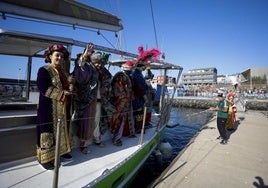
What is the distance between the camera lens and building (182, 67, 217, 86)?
4080 inches

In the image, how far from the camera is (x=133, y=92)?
5.02 m

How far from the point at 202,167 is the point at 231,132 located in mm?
5302

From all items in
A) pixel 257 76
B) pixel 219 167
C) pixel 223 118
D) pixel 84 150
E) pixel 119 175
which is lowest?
pixel 219 167

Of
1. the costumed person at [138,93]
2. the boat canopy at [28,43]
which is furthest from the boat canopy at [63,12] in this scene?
the costumed person at [138,93]

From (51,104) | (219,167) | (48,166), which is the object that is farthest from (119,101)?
(219,167)

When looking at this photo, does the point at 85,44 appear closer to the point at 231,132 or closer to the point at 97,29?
the point at 97,29

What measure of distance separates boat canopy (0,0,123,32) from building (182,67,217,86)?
99.8 meters

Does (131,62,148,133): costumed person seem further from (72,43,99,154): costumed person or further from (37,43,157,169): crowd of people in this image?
(72,43,99,154): costumed person

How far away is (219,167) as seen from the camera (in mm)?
4840

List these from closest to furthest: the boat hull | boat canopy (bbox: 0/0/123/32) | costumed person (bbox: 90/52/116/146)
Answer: the boat hull
boat canopy (bbox: 0/0/123/32)
costumed person (bbox: 90/52/116/146)

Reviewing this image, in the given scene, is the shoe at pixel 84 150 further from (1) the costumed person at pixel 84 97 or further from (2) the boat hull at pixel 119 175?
(2) the boat hull at pixel 119 175

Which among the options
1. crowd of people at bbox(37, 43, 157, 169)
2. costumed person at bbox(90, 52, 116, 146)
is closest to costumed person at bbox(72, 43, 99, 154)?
crowd of people at bbox(37, 43, 157, 169)

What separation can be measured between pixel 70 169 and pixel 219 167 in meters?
3.45

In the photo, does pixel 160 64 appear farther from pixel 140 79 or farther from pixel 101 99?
pixel 101 99
